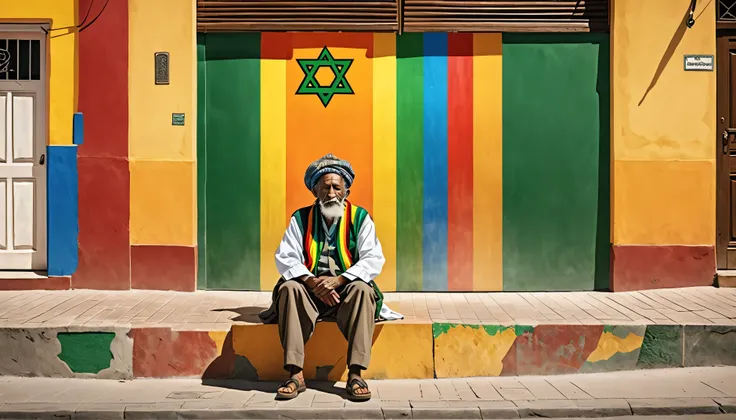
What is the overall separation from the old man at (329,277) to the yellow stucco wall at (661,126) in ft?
9.58

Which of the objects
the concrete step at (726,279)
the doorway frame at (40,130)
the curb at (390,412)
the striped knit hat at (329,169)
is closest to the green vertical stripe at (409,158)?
the striped knit hat at (329,169)

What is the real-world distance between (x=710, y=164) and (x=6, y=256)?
6971 mm

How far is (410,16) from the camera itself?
7.73 m

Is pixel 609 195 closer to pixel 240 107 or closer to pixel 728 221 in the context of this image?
pixel 728 221

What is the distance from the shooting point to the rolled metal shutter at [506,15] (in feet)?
25.4

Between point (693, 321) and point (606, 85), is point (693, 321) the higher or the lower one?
the lower one

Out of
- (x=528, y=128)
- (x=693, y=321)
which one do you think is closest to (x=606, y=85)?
(x=528, y=128)

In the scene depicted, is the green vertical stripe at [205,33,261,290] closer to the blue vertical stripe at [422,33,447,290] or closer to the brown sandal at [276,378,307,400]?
the blue vertical stripe at [422,33,447,290]

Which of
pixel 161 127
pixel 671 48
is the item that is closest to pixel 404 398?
pixel 161 127

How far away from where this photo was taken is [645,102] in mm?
7648

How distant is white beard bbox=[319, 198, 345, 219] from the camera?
19.8ft

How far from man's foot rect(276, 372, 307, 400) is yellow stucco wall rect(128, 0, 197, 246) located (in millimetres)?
2495

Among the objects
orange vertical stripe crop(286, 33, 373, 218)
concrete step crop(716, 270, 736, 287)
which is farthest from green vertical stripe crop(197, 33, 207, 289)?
concrete step crop(716, 270, 736, 287)

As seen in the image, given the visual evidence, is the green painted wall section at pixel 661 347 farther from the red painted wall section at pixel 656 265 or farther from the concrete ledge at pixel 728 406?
Result: the red painted wall section at pixel 656 265
